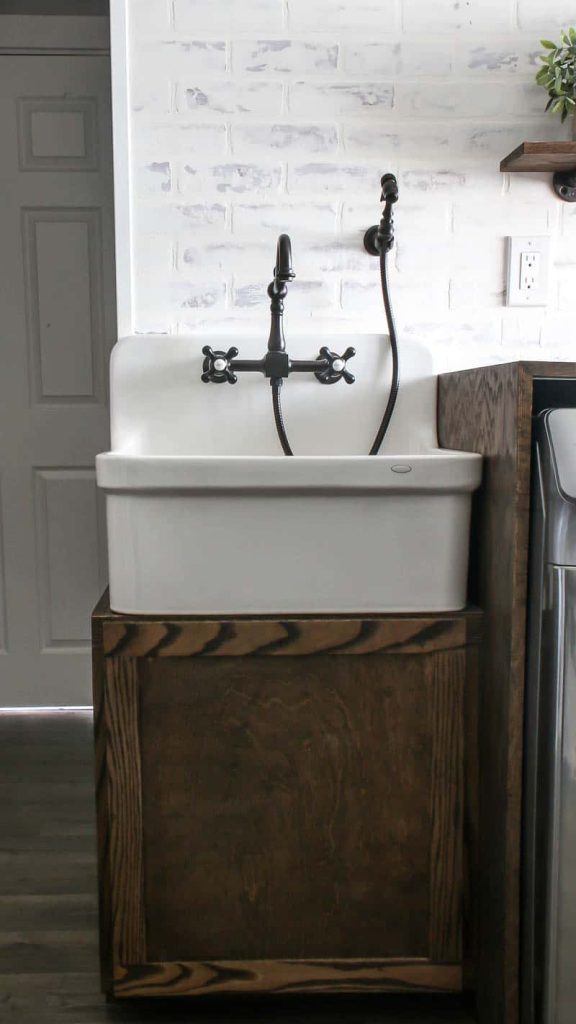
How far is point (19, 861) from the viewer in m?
1.66

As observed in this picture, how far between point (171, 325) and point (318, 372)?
0.92 ft

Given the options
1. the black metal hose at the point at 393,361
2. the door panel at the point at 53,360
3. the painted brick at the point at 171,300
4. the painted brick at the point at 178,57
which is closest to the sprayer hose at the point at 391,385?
the black metal hose at the point at 393,361

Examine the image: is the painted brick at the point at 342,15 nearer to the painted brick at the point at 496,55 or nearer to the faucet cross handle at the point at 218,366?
the painted brick at the point at 496,55

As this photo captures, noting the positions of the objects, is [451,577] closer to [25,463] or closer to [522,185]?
[522,185]

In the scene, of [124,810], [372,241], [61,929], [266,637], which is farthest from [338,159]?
[61,929]

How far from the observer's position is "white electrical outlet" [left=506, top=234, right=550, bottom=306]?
1.50 m

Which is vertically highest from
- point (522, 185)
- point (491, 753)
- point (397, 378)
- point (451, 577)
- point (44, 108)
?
point (44, 108)

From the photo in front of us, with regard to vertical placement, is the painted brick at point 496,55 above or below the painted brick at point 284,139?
above

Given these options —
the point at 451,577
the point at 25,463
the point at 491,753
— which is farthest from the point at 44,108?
the point at 491,753

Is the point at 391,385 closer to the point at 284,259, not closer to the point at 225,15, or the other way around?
the point at 284,259

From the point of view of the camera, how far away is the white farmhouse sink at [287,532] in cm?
106

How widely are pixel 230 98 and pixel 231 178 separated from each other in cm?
13

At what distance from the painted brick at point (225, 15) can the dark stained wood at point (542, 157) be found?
0.46 meters

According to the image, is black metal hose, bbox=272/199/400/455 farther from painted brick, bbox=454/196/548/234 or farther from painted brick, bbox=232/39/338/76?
painted brick, bbox=232/39/338/76
